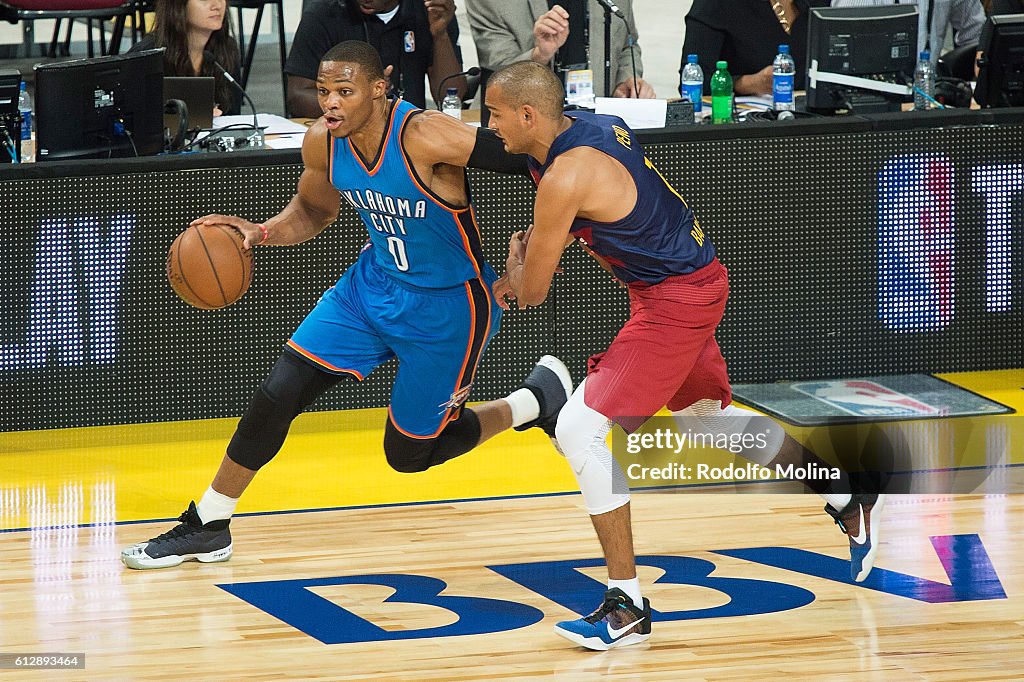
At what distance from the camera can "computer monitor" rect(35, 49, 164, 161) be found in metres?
6.44

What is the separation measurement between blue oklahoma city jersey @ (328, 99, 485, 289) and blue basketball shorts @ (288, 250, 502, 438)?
57mm

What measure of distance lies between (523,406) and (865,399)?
1952 millimetres

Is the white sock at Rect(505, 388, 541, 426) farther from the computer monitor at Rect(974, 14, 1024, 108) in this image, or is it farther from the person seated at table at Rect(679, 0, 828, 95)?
the person seated at table at Rect(679, 0, 828, 95)

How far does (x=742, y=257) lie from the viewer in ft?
22.9

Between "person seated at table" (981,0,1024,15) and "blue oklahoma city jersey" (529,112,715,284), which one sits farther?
"person seated at table" (981,0,1024,15)

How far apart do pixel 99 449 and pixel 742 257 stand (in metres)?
2.76

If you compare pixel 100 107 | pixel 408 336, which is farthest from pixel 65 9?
pixel 408 336

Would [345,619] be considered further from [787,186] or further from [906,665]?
[787,186]

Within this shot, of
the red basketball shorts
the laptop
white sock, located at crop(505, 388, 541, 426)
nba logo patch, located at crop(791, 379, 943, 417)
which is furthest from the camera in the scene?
the laptop

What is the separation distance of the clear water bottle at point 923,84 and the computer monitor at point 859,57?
0.13 feet

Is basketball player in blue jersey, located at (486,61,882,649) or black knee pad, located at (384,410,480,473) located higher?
basketball player in blue jersey, located at (486,61,882,649)

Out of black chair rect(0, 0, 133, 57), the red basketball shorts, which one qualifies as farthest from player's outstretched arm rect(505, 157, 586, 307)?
black chair rect(0, 0, 133, 57)

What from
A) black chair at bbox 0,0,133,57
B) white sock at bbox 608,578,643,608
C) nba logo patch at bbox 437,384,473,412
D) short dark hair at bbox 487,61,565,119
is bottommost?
white sock at bbox 608,578,643,608

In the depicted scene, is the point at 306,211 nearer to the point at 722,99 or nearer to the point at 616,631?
the point at 616,631
